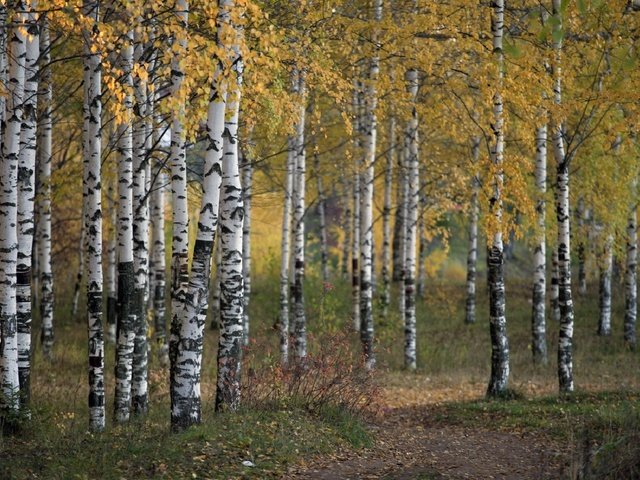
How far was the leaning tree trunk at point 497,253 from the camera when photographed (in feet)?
40.3

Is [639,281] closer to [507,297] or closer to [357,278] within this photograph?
[507,297]

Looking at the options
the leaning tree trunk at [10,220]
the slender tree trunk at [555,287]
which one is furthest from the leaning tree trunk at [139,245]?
the slender tree trunk at [555,287]

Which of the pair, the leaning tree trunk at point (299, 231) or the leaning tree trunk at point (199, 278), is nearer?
the leaning tree trunk at point (199, 278)

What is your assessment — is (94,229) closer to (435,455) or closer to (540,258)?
(435,455)

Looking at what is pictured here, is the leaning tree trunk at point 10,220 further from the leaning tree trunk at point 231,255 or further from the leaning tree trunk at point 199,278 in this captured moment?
the leaning tree trunk at point 231,255

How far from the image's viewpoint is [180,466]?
289 inches

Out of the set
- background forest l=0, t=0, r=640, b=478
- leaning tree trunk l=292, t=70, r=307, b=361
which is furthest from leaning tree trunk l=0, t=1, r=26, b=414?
leaning tree trunk l=292, t=70, r=307, b=361

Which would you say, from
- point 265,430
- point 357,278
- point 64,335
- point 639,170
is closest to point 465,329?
point 357,278

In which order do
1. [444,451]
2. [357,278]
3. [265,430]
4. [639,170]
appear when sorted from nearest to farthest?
1. [265,430]
2. [444,451]
3. [639,170]
4. [357,278]

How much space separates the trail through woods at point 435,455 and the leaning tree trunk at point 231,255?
1.73m

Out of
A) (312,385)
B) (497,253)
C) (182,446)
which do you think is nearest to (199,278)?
(182,446)

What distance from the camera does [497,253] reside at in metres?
13.0

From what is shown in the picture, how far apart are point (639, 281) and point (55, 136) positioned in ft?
72.5

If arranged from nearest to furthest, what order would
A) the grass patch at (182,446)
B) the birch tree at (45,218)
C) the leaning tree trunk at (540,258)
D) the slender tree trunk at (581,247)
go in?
the grass patch at (182,446) < the birch tree at (45,218) < the leaning tree trunk at (540,258) < the slender tree trunk at (581,247)
